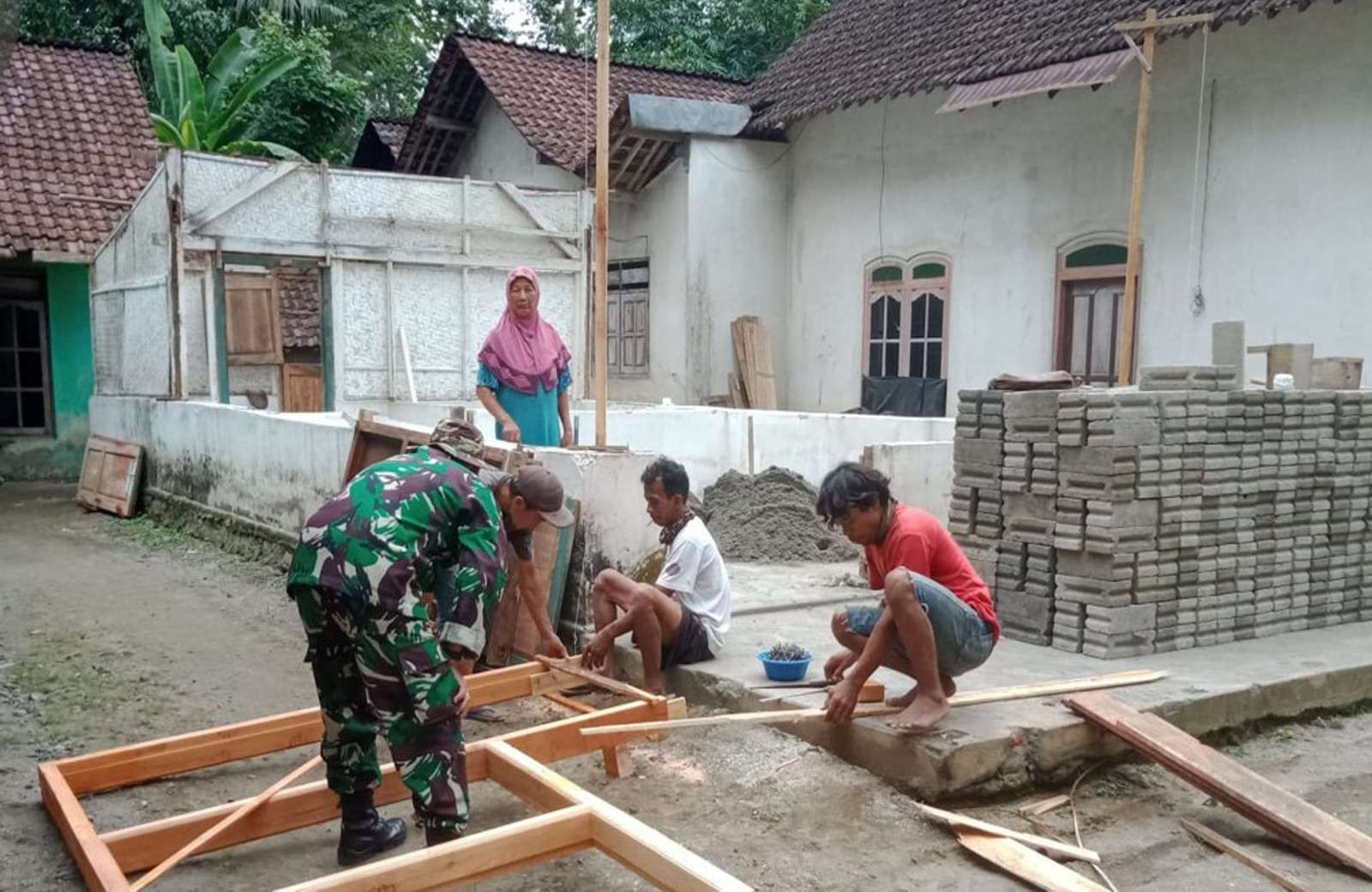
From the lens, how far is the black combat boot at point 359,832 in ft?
11.5

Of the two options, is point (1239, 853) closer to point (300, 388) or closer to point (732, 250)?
point (732, 250)

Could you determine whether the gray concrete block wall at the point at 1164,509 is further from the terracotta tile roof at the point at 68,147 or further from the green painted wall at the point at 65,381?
the green painted wall at the point at 65,381

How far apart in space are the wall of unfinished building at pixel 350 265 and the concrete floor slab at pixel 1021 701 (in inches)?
254

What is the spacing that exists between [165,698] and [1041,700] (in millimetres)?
4002

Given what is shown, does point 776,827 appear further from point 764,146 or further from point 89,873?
point 764,146

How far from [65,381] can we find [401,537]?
12276 mm

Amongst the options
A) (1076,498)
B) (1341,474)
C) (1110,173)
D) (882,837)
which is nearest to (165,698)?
(882,837)

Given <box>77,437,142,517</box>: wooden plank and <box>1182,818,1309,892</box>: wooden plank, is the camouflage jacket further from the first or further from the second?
<box>77,437,142,517</box>: wooden plank

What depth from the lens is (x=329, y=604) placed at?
10.6 feet

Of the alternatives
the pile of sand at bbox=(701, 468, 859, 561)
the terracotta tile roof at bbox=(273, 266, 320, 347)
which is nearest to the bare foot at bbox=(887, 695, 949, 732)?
the pile of sand at bbox=(701, 468, 859, 561)

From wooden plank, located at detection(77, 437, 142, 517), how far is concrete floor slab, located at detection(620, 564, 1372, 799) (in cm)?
734

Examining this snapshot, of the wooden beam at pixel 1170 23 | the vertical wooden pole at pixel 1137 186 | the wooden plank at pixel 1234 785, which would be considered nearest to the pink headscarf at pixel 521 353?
the wooden plank at pixel 1234 785

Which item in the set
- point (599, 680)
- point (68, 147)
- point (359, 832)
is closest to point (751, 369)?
point (68, 147)

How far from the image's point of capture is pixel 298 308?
16.6m
